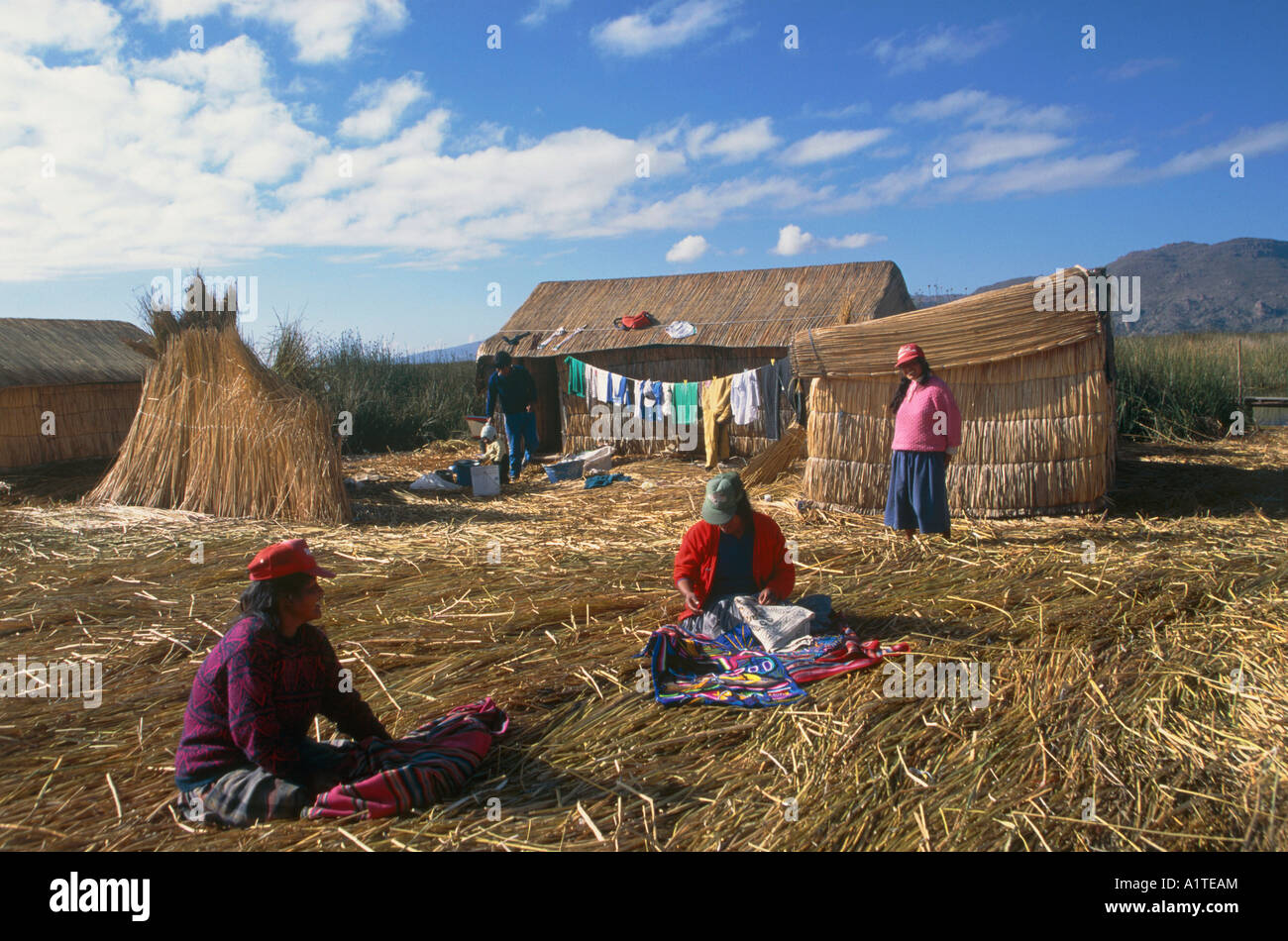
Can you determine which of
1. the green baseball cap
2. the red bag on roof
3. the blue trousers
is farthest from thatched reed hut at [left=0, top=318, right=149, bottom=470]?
the green baseball cap

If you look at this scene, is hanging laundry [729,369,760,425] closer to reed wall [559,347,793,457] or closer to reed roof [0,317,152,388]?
reed wall [559,347,793,457]

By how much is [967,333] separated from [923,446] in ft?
5.17

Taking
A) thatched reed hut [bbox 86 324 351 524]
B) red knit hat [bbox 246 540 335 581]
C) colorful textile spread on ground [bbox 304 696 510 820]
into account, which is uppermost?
thatched reed hut [bbox 86 324 351 524]

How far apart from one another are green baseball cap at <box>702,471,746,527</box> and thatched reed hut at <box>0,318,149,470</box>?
9275mm

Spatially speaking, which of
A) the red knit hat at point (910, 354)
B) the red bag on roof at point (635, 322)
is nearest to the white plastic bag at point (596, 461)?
the red bag on roof at point (635, 322)

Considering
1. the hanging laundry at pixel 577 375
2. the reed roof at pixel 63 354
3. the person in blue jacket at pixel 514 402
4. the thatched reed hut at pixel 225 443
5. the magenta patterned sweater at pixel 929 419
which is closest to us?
the magenta patterned sweater at pixel 929 419

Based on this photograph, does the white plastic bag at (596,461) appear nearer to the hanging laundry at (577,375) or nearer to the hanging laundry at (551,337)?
the hanging laundry at (577,375)

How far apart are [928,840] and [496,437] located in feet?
29.8

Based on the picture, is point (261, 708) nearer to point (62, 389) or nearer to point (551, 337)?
point (551, 337)

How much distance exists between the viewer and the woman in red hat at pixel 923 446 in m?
5.64

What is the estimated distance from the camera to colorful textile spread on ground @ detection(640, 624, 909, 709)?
340cm

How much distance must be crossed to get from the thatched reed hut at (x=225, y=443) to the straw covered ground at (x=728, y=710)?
→ 827 millimetres

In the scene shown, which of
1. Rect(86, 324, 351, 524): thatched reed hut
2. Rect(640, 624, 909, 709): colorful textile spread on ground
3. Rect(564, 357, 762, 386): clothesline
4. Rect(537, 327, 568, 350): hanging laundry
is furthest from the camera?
Rect(537, 327, 568, 350): hanging laundry
